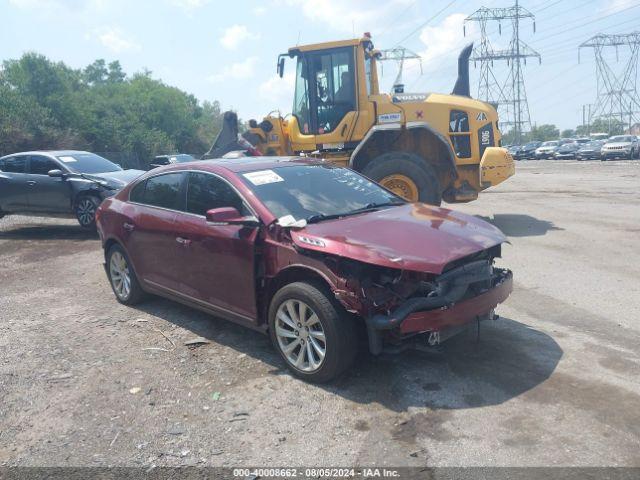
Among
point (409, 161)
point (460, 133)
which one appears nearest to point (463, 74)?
point (460, 133)

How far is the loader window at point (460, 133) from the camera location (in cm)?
1050

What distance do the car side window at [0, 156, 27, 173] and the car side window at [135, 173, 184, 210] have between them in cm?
717

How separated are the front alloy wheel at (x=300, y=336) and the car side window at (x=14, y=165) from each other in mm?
9634

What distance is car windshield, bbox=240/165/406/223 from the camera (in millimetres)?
4570

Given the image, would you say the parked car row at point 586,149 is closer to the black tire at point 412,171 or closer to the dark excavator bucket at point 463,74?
the dark excavator bucket at point 463,74

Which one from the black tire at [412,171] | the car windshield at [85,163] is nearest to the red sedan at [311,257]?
the black tire at [412,171]

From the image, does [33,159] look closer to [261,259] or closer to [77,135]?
[261,259]

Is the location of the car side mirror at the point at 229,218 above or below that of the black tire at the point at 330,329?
above

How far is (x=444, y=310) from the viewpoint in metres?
3.74

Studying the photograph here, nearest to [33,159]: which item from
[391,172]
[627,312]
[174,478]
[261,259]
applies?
[391,172]

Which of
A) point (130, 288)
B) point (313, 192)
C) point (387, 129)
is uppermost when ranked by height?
point (387, 129)

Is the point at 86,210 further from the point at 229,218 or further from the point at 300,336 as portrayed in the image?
the point at 300,336

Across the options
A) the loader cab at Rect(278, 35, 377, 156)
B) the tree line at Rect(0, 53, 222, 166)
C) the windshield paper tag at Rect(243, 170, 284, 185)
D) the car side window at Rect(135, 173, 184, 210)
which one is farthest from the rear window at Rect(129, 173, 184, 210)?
the tree line at Rect(0, 53, 222, 166)

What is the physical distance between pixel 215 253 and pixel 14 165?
Answer: 9137mm
